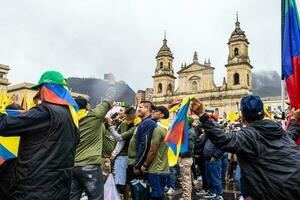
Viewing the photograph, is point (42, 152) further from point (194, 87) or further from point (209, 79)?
point (194, 87)

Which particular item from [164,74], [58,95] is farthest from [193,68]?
[58,95]

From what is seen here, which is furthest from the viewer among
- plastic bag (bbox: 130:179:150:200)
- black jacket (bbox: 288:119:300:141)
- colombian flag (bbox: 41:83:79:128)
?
plastic bag (bbox: 130:179:150:200)

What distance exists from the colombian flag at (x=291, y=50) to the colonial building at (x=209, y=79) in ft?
147

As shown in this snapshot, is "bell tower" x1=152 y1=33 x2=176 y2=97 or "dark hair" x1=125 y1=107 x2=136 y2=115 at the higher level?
"bell tower" x1=152 y1=33 x2=176 y2=97

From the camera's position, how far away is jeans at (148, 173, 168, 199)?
4715 mm

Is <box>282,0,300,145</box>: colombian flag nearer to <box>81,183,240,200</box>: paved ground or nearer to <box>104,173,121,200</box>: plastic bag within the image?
<box>104,173,121,200</box>: plastic bag

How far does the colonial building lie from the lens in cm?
4897

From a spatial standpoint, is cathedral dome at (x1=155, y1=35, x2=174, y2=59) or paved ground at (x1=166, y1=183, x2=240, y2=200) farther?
cathedral dome at (x1=155, y1=35, x2=174, y2=59)

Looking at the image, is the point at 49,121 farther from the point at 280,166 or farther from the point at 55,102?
the point at 280,166

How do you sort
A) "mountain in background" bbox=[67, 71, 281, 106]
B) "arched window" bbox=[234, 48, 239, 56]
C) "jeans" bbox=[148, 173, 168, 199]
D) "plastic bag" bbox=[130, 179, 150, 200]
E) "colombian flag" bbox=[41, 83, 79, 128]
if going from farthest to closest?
"mountain in background" bbox=[67, 71, 281, 106] < "arched window" bbox=[234, 48, 239, 56] < "plastic bag" bbox=[130, 179, 150, 200] < "jeans" bbox=[148, 173, 168, 199] < "colombian flag" bbox=[41, 83, 79, 128]

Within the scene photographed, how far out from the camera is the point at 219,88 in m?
51.1

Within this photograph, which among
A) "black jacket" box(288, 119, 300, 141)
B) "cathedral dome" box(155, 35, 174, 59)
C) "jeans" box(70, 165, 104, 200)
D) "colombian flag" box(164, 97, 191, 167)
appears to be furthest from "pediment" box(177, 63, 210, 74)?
"black jacket" box(288, 119, 300, 141)

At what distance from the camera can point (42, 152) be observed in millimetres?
2678

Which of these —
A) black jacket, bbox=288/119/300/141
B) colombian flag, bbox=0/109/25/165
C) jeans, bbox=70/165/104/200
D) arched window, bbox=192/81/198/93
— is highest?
arched window, bbox=192/81/198/93
